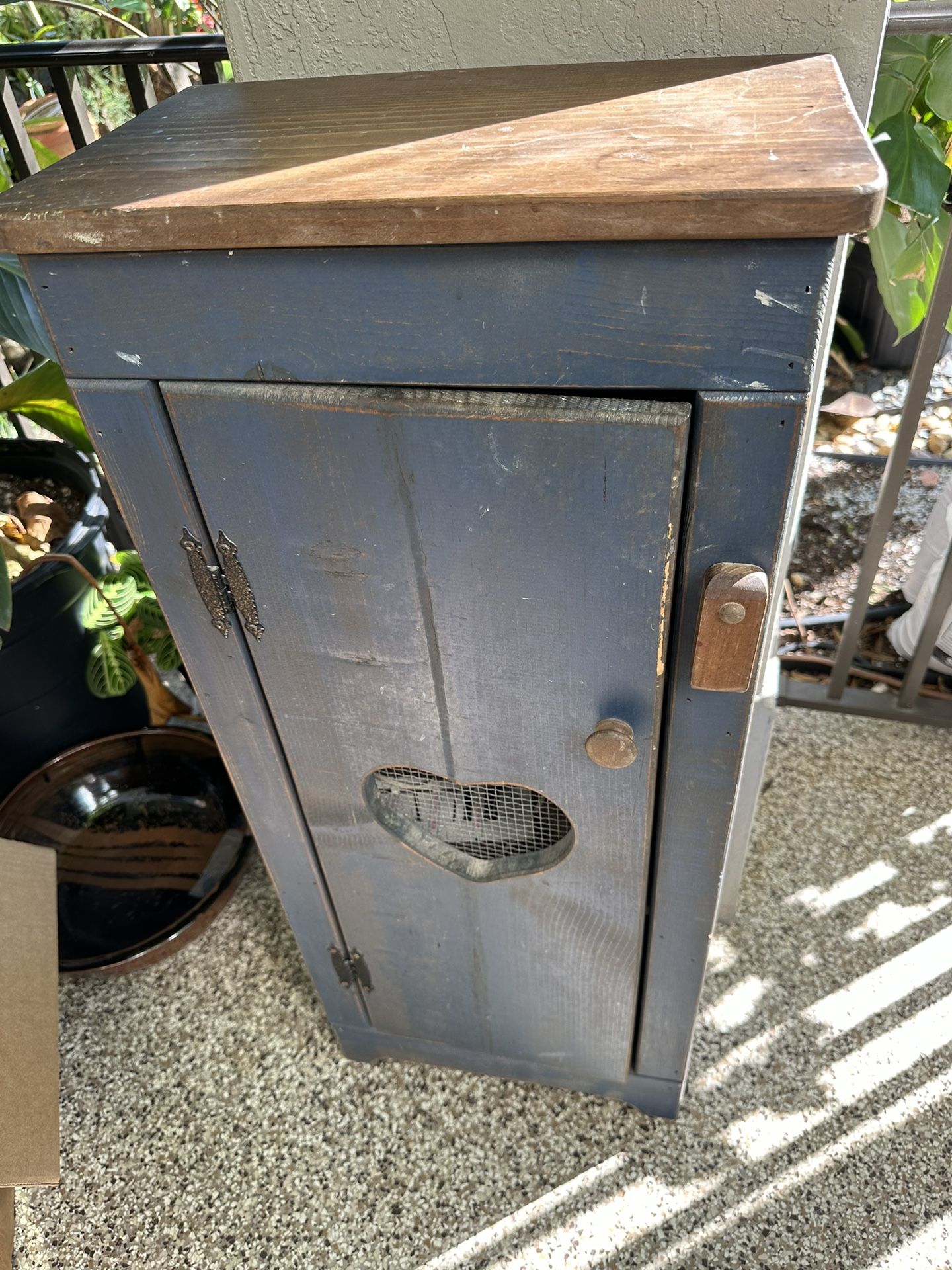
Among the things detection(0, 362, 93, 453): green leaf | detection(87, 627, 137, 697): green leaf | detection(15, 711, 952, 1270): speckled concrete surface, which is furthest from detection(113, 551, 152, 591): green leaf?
detection(15, 711, 952, 1270): speckled concrete surface

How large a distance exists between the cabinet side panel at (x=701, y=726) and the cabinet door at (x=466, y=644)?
0.02 metres

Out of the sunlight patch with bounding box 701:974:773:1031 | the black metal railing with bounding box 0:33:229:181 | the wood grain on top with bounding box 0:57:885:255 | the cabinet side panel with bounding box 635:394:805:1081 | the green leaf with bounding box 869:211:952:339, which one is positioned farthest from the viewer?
the sunlight patch with bounding box 701:974:773:1031

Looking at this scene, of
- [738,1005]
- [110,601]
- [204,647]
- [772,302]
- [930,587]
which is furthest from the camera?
[930,587]

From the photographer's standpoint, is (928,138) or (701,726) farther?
(928,138)

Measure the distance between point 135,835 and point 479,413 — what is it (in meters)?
1.51

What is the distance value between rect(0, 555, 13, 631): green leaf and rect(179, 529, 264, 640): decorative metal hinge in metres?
0.68

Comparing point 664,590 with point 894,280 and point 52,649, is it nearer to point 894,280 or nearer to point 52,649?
point 894,280

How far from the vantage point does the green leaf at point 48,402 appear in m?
1.71

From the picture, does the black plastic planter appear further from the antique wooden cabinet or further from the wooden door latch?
the wooden door latch

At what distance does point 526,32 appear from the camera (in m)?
1.04

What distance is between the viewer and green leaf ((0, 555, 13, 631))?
1.49 metres

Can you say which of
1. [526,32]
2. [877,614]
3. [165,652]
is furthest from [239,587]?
[877,614]

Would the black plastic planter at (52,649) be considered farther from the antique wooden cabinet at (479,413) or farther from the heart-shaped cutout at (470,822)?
the heart-shaped cutout at (470,822)

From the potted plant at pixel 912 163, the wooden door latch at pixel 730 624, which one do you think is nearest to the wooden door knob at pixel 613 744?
the wooden door latch at pixel 730 624
